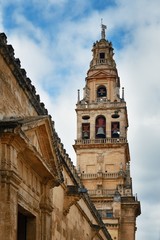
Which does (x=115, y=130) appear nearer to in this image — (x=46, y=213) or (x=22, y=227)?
(x=46, y=213)

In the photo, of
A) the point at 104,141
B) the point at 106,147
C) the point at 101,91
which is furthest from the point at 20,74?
the point at 101,91

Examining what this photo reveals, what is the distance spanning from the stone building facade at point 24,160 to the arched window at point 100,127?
34033mm

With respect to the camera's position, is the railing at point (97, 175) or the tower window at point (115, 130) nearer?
the railing at point (97, 175)

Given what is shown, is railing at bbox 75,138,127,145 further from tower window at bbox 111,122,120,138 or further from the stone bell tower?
tower window at bbox 111,122,120,138

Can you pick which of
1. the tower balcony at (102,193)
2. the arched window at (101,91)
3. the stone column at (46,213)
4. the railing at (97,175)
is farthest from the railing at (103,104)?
the stone column at (46,213)

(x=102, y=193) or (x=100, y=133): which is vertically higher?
(x=100, y=133)

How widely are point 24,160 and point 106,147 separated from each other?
37.7 metres

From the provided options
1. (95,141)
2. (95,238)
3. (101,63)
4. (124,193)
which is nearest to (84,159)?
(95,141)

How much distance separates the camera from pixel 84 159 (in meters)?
49.2

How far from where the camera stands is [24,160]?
1162 centimetres

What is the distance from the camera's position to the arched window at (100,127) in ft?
164

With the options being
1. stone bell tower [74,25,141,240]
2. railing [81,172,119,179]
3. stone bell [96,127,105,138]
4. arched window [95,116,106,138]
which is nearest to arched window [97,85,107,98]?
stone bell tower [74,25,141,240]

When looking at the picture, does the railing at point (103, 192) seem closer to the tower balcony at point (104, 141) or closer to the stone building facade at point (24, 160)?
the tower balcony at point (104, 141)

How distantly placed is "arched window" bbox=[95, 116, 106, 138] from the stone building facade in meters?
34.0
